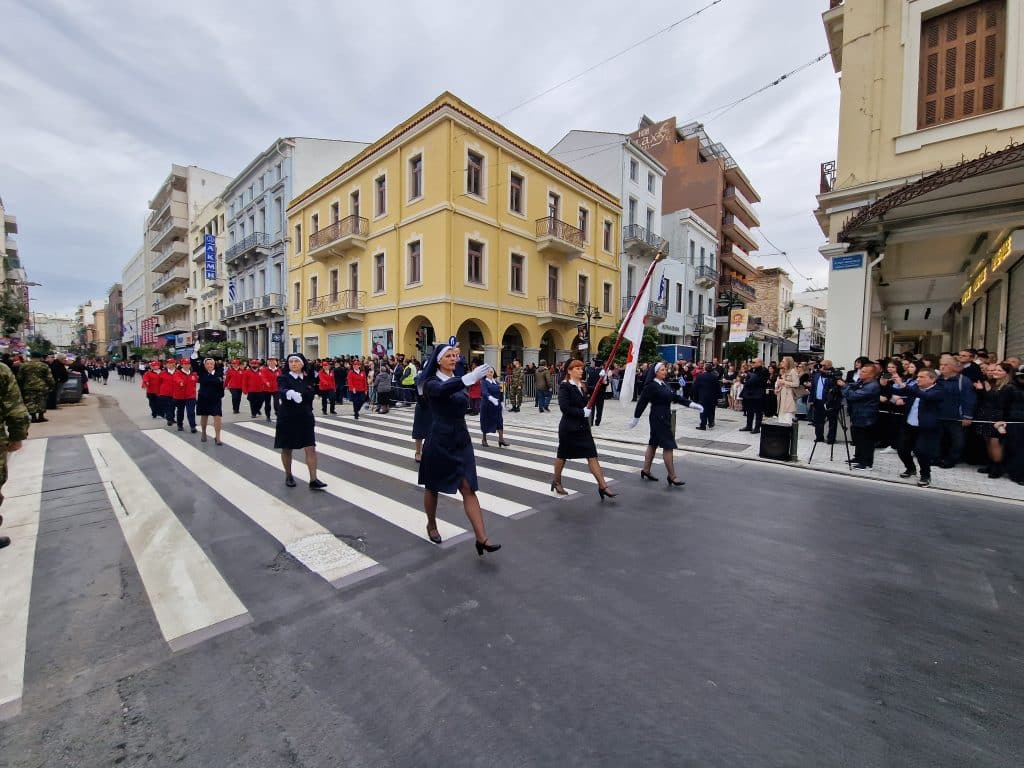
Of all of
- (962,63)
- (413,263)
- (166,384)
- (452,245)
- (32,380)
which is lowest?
(166,384)

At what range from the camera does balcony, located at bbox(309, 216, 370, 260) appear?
2309 cm

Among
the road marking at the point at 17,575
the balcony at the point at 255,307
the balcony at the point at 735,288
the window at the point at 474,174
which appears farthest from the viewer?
the balcony at the point at 735,288

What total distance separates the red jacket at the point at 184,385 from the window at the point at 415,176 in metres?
13.3

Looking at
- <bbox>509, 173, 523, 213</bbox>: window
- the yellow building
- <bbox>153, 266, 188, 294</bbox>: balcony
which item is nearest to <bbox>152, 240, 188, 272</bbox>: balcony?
<bbox>153, 266, 188, 294</bbox>: balcony

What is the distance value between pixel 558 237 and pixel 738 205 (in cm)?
2306

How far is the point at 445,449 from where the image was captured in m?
4.13

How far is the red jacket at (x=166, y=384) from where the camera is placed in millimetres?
11336

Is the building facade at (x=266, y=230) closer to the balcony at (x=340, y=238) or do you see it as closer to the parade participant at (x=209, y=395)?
the balcony at (x=340, y=238)

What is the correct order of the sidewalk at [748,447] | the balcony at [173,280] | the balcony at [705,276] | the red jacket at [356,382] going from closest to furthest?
the sidewalk at [748,447]
the red jacket at [356,382]
the balcony at [705,276]
the balcony at [173,280]

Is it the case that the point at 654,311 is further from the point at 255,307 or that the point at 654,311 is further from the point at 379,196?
the point at 255,307

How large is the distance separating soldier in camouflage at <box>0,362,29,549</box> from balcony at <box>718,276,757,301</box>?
40933 mm

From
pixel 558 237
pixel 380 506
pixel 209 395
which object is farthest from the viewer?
pixel 558 237

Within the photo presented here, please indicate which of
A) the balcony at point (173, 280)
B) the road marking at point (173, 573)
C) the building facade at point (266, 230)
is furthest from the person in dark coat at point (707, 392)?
the balcony at point (173, 280)

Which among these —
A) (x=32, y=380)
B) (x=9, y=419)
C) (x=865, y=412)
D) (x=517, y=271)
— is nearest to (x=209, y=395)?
(x=32, y=380)
